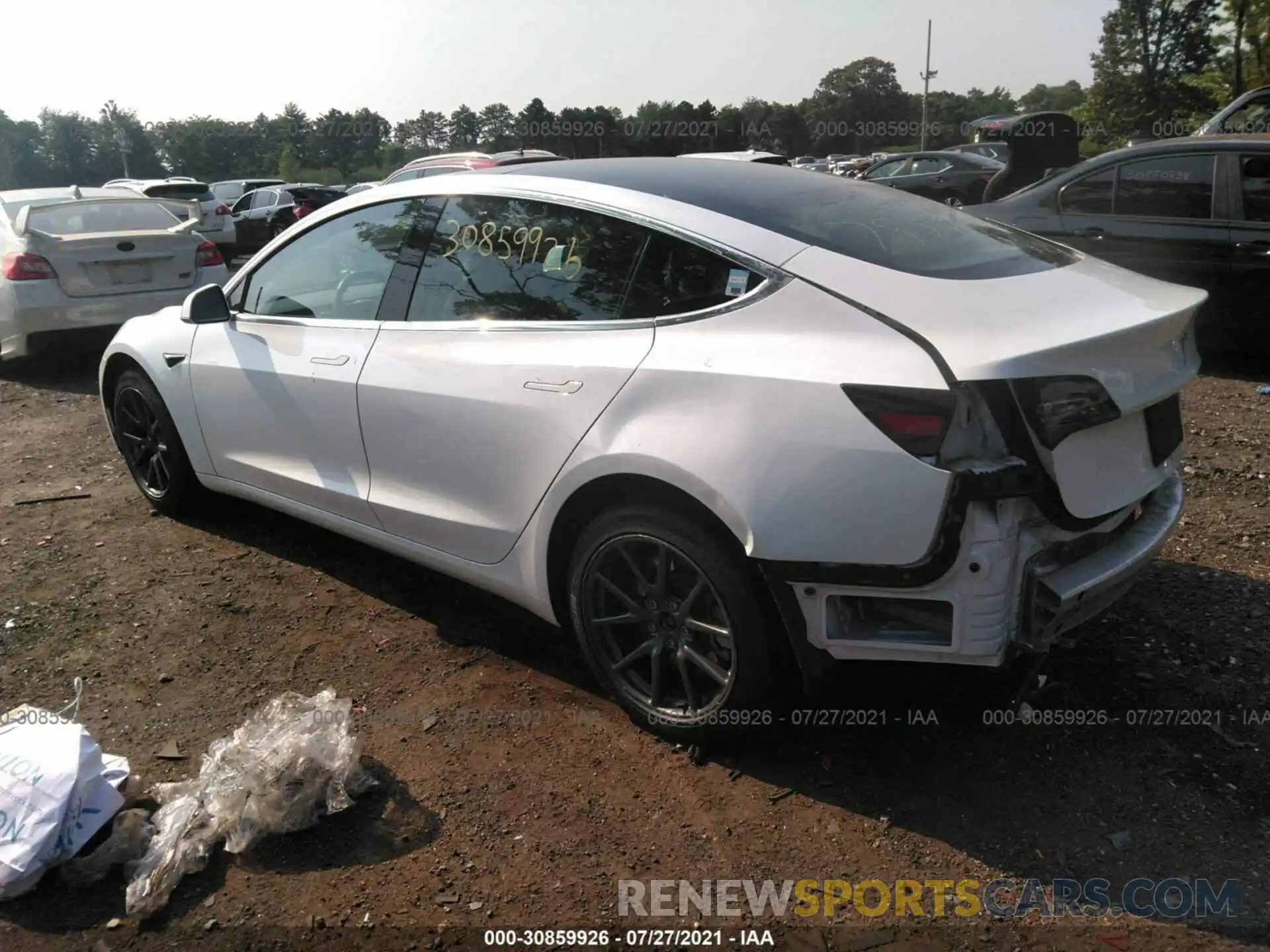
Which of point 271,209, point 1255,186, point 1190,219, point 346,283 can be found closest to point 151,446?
point 346,283

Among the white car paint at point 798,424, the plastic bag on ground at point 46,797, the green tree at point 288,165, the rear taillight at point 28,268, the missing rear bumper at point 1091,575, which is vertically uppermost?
the green tree at point 288,165

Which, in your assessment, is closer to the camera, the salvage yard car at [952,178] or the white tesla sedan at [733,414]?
the white tesla sedan at [733,414]

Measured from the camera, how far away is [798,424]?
2305 millimetres

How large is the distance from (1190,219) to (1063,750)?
4886 millimetres

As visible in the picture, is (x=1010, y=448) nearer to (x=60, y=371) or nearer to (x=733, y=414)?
(x=733, y=414)

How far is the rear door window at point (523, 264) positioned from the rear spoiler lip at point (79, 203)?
232 inches

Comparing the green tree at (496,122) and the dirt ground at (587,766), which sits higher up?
the green tree at (496,122)

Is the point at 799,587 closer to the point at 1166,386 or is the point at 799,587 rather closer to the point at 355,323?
the point at 1166,386

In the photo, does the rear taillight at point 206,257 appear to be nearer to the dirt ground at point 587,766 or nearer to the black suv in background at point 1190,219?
the dirt ground at point 587,766

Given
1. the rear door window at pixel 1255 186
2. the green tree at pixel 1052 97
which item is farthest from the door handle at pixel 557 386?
the green tree at pixel 1052 97

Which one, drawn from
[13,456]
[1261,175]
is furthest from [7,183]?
[1261,175]

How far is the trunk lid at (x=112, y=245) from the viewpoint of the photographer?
760cm

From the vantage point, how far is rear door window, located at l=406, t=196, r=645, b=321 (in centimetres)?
286

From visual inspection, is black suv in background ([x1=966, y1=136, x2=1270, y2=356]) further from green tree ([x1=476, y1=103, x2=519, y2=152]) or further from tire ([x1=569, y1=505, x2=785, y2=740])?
green tree ([x1=476, y1=103, x2=519, y2=152])
